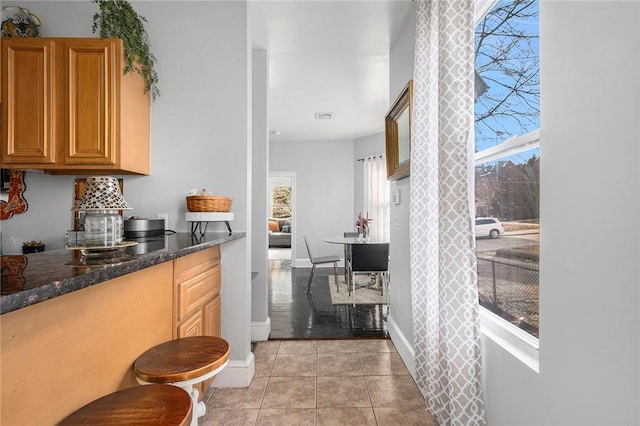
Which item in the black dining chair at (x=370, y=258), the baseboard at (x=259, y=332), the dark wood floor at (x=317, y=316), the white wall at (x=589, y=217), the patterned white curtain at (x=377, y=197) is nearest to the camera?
the white wall at (x=589, y=217)

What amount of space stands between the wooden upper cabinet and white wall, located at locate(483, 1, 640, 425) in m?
2.20

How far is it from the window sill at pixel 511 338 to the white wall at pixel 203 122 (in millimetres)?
1511

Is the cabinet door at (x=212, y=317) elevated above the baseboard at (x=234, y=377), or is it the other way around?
the cabinet door at (x=212, y=317)

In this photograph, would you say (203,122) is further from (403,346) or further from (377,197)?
(377,197)

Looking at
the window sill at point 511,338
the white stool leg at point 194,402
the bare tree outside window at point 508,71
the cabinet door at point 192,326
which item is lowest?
the white stool leg at point 194,402

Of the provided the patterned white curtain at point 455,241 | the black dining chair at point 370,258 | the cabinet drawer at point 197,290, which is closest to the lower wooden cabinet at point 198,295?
the cabinet drawer at point 197,290

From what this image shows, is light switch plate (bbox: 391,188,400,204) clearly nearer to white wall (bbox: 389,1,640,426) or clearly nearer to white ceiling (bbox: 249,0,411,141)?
white ceiling (bbox: 249,0,411,141)

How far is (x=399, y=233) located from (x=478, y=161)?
1171mm

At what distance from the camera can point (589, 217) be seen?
841 mm

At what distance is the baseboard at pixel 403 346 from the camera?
223 cm

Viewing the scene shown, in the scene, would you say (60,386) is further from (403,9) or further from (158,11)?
(403,9)

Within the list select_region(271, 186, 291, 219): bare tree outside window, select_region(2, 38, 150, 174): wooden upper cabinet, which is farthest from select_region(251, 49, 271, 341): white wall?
select_region(271, 186, 291, 219): bare tree outside window

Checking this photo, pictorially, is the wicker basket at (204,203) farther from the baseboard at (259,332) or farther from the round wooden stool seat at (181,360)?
the baseboard at (259,332)

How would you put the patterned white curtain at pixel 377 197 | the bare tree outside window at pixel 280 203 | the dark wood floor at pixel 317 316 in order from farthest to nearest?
the bare tree outside window at pixel 280 203
the patterned white curtain at pixel 377 197
the dark wood floor at pixel 317 316
